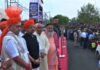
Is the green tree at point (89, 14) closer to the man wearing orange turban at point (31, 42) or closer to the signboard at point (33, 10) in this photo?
the signboard at point (33, 10)

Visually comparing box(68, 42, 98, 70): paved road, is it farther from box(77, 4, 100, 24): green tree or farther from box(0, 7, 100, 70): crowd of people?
box(77, 4, 100, 24): green tree

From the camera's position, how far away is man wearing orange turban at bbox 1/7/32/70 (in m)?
5.71

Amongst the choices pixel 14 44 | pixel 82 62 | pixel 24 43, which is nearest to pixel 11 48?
pixel 14 44

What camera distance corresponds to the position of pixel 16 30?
5879mm

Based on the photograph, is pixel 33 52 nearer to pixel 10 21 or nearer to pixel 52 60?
pixel 10 21

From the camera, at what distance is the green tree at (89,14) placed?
77.1m

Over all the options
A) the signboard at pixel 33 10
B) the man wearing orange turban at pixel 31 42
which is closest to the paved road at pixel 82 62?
the signboard at pixel 33 10

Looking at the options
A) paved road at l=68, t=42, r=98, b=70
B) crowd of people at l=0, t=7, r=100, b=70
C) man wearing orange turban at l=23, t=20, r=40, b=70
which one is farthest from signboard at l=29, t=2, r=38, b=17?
man wearing orange turban at l=23, t=20, r=40, b=70

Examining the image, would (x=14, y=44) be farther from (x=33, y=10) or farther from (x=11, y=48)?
(x=33, y=10)

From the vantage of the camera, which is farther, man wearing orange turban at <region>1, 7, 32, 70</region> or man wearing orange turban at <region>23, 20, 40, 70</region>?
man wearing orange turban at <region>23, 20, 40, 70</region>

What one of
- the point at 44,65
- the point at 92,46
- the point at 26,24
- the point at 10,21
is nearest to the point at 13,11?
the point at 10,21

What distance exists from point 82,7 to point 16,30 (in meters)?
80.7

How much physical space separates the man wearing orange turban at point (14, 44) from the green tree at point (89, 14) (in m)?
70.8

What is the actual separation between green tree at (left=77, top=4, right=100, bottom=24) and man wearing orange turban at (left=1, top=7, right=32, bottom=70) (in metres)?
70.8
